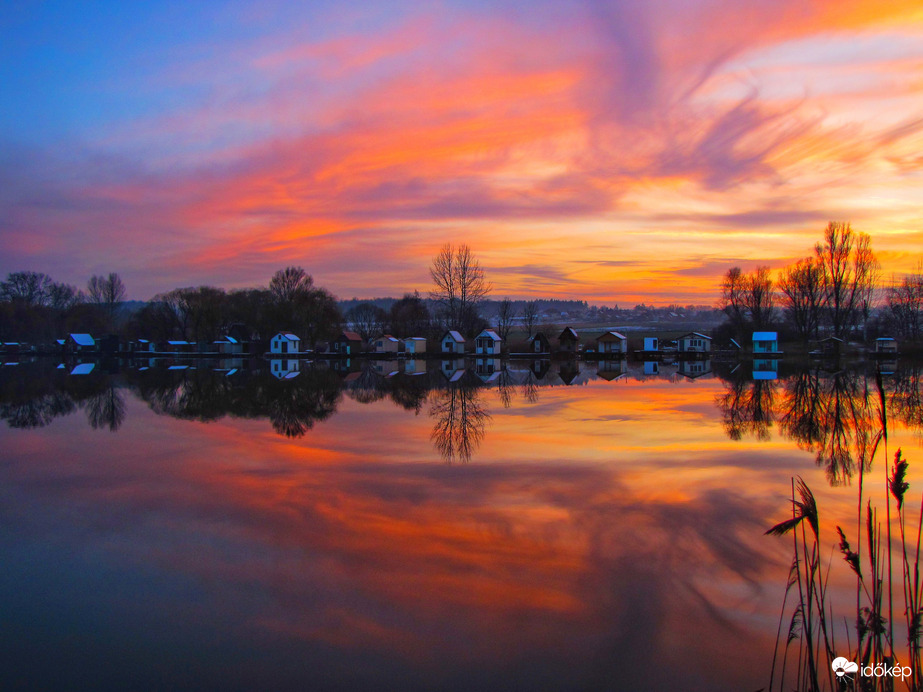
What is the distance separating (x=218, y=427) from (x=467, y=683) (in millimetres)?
13629

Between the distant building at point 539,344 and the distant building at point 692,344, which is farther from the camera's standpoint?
the distant building at point 539,344

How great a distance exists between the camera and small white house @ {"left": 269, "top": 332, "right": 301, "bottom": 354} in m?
72.1

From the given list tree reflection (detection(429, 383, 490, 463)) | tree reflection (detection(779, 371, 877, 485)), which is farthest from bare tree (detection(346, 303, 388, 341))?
tree reflection (detection(779, 371, 877, 485))

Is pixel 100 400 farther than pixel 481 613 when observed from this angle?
Yes

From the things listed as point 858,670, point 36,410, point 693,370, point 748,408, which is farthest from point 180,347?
point 858,670

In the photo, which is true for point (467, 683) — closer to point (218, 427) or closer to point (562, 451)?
point (562, 451)

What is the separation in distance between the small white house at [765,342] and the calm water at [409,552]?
46629 mm

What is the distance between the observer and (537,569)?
6590mm

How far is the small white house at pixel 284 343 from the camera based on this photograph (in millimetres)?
72062

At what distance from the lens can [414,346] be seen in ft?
226

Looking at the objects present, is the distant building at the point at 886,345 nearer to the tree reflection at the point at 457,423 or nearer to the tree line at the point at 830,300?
the tree line at the point at 830,300

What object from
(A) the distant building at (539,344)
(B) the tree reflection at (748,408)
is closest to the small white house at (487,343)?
(A) the distant building at (539,344)

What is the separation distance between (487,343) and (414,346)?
9040 mm

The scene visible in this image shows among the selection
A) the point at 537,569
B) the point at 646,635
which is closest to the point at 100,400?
the point at 537,569
